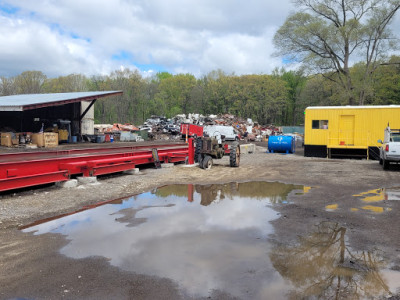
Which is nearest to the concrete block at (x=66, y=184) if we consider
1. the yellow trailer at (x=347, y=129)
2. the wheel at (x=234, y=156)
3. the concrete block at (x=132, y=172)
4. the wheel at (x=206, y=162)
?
the concrete block at (x=132, y=172)

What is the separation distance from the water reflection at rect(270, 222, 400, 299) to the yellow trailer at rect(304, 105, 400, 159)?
17.6m

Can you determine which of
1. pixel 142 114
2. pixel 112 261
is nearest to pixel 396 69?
pixel 142 114

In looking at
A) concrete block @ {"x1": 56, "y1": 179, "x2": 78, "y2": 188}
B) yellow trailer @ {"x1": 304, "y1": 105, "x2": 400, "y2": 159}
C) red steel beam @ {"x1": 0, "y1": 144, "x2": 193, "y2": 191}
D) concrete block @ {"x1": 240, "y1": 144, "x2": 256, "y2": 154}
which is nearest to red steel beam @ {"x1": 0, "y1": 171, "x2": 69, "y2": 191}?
red steel beam @ {"x1": 0, "y1": 144, "x2": 193, "y2": 191}

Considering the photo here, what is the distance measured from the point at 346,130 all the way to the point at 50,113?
2920cm

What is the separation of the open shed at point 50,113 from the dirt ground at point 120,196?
2037 centimetres

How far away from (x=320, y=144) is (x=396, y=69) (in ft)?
125

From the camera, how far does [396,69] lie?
167 ft

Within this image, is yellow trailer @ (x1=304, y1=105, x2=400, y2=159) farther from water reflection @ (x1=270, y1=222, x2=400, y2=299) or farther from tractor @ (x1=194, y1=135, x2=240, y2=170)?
water reflection @ (x1=270, y1=222, x2=400, y2=299)

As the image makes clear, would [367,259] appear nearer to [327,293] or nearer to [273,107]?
[327,293]

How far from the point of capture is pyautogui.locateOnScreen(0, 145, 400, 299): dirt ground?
13.1 ft

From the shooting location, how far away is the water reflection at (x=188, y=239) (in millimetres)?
4211

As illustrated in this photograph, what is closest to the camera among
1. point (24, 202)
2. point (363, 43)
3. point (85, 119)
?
point (24, 202)

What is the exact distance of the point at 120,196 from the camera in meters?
9.27

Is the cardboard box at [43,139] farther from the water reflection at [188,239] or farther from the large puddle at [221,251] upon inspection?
the large puddle at [221,251]
